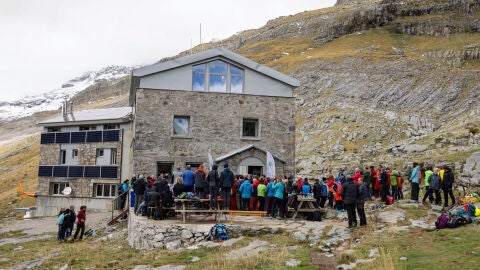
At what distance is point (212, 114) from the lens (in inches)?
1051

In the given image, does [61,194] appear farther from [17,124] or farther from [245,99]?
[17,124]

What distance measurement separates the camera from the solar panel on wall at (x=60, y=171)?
37100 millimetres

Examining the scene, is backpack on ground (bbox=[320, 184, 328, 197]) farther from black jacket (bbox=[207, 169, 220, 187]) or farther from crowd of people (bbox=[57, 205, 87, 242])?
crowd of people (bbox=[57, 205, 87, 242])

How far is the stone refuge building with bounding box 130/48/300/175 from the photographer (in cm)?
2562

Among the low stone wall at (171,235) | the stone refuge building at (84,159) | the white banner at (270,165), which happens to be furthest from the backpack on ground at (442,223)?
the stone refuge building at (84,159)

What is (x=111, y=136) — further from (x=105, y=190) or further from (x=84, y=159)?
(x=105, y=190)

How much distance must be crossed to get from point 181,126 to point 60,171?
54.3 feet

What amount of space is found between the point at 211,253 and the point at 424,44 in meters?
70.9

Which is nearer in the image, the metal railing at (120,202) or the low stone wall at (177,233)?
the low stone wall at (177,233)

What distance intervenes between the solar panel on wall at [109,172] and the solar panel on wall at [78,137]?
3.65 m

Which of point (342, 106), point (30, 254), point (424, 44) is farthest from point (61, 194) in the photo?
point (424, 44)

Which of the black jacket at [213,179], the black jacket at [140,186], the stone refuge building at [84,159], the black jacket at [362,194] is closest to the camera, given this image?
the black jacket at [362,194]

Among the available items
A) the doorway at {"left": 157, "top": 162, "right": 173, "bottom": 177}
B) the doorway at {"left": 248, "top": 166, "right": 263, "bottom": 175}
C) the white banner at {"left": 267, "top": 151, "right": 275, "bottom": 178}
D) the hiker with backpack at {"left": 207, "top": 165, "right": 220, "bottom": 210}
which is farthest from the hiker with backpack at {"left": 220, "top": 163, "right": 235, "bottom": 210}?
the doorway at {"left": 157, "top": 162, "right": 173, "bottom": 177}

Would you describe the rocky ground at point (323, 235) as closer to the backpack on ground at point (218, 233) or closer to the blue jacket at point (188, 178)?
the backpack on ground at point (218, 233)
